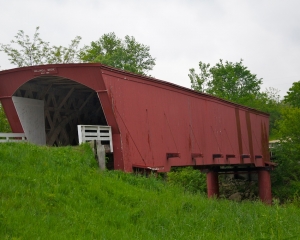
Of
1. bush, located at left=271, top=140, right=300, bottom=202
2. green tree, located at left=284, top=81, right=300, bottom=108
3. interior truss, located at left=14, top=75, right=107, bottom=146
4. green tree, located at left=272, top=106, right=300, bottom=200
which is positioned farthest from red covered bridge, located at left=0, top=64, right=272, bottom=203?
green tree, located at left=284, top=81, right=300, bottom=108

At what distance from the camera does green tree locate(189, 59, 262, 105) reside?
5284 cm

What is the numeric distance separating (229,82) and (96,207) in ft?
149

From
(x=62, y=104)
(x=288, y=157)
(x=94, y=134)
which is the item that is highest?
(x=62, y=104)

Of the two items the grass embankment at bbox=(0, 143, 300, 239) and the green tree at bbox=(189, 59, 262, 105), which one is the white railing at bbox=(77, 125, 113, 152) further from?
the green tree at bbox=(189, 59, 262, 105)

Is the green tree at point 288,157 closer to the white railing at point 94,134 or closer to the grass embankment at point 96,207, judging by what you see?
the grass embankment at point 96,207

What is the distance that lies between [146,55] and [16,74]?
4530cm

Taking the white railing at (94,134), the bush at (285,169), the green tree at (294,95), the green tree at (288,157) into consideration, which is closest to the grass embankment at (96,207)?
the white railing at (94,134)

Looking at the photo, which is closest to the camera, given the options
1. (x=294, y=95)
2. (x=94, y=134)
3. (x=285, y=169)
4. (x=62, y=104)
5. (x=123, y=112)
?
(x=94, y=134)

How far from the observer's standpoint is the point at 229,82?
174ft

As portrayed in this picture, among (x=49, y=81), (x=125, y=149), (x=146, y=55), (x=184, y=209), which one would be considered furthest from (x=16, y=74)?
(x=146, y=55)

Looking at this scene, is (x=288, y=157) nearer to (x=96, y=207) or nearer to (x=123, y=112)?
(x=123, y=112)

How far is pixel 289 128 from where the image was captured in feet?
107

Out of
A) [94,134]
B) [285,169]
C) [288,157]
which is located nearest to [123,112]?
[94,134]

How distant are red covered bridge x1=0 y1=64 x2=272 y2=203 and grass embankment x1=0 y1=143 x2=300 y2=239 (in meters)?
1.89
